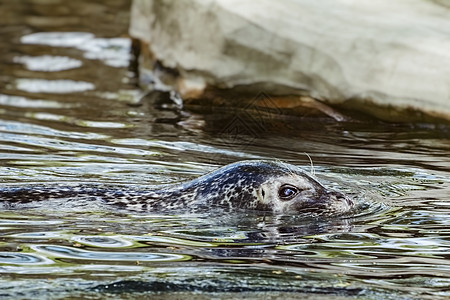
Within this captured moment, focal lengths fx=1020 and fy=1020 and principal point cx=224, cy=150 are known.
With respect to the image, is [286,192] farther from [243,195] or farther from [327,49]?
[327,49]

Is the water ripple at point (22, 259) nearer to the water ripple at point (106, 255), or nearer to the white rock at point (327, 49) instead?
the water ripple at point (106, 255)

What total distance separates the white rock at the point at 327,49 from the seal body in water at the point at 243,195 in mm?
3871

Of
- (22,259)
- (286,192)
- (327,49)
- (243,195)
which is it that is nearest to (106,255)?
(22,259)

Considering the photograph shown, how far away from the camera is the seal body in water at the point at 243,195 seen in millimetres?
7188

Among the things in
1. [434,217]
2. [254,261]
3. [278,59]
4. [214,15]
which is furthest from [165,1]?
[254,261]

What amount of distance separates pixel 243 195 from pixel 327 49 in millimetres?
4514

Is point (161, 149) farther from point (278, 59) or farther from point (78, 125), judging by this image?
point (278, 59)

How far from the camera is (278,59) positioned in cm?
1173

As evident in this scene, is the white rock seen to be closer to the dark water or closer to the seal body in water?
the dark water

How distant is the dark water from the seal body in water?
157mm

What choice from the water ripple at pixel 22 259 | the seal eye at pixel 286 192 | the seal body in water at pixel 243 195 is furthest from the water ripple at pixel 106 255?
the seal eye at pixel 286 192

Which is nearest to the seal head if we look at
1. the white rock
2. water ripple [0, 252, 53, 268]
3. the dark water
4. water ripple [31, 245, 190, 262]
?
the dark water

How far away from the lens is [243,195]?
7211 millimetres

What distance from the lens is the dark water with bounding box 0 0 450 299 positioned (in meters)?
5.27
